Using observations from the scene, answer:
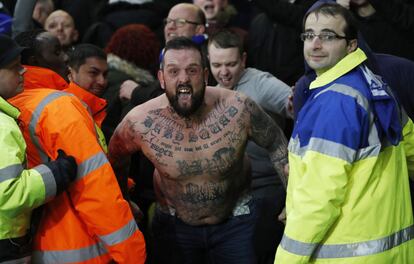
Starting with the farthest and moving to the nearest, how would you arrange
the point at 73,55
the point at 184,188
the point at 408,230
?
1. the point at 73,55
2. the point at 184,188
3. the point at 408,230

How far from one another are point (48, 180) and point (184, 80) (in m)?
1.20

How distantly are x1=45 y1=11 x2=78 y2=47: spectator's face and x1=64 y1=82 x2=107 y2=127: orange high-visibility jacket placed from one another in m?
2.36

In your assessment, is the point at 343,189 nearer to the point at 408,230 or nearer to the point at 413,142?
the point at 408,230

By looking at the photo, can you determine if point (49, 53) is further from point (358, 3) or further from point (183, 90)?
point (358, 3)

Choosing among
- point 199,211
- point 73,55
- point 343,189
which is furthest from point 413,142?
point 73,55

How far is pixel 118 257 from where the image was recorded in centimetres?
417

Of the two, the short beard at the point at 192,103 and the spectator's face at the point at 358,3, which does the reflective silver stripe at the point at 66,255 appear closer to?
the short beard at the point at 192,103

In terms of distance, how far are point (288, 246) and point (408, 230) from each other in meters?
0.65

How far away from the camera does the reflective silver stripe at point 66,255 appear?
419 centimetres

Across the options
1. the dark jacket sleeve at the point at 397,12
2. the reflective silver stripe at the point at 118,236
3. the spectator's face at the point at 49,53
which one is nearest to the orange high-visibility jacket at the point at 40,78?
the spectator's face at the point at 49,53

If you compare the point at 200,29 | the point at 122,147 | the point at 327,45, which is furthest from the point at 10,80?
the point at 200,29

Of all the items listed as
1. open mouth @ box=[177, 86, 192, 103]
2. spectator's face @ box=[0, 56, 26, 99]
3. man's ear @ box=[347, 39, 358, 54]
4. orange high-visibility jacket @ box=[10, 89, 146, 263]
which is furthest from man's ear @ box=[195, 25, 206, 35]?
man's ear @ box=[347, 39, 358, 54]

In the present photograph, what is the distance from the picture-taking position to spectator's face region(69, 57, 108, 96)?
207 inches

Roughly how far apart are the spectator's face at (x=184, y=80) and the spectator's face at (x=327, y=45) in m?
1.01
